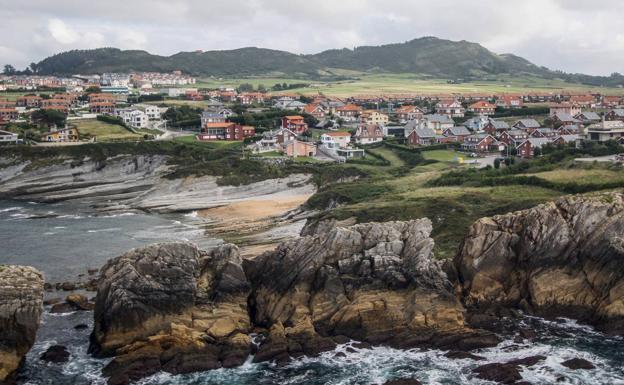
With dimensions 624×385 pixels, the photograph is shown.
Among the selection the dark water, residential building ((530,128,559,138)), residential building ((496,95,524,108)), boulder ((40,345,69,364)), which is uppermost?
residential building ((496,95,524,108))

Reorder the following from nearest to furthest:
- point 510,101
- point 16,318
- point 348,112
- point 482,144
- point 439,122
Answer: point 16,318 → point 482,144 → point 439,122 → point 348,112 → point 510,101

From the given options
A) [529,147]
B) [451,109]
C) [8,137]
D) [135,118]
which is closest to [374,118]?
[451,109]

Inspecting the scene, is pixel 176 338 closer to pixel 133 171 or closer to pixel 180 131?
pixel 133 171

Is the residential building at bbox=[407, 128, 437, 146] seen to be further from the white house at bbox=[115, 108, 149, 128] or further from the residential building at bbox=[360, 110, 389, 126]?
the white house at bbox=[115, 108, 149, 128]

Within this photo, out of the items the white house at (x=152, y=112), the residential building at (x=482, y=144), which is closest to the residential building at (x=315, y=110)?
the white house at (x=152, y=112)

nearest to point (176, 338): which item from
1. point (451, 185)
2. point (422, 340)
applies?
point (422, 340)

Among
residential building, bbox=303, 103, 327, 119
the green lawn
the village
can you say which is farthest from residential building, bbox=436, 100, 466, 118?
the green lawn

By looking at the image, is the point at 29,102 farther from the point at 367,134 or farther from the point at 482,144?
the point at 482,144
